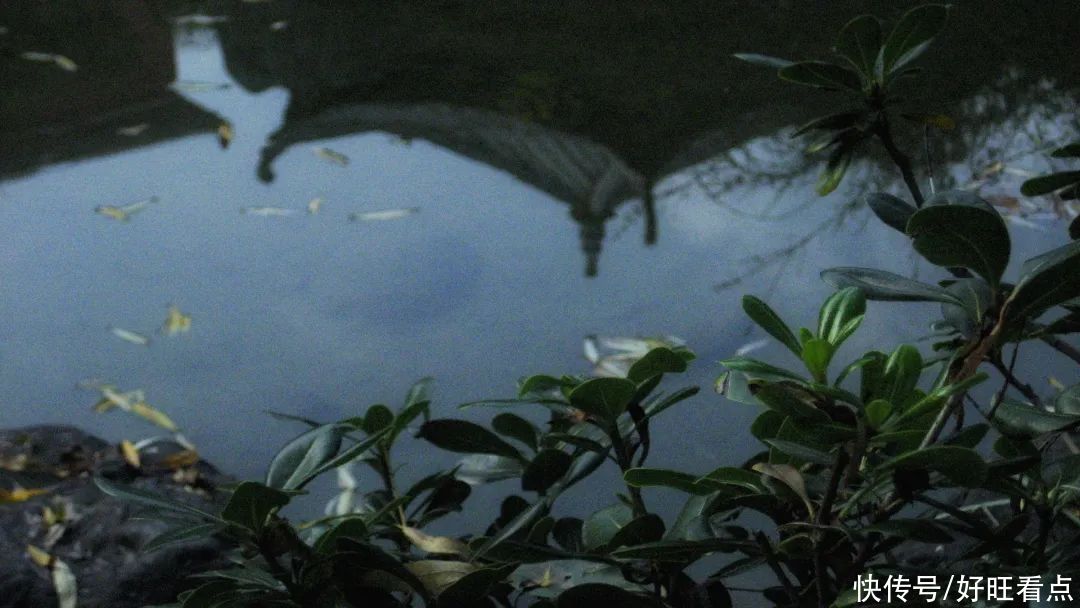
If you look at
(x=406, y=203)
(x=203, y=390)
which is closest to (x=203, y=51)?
(x=406, y=203)

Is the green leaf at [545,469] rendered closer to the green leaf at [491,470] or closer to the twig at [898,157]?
the green leaf at [491,470]

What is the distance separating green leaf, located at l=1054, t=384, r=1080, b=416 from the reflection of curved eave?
97.9 inches

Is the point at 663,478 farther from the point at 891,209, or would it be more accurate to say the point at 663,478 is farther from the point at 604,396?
the point at 891,209

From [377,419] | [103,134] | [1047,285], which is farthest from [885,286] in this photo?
[103,134]

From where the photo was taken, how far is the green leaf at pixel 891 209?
1167 mm

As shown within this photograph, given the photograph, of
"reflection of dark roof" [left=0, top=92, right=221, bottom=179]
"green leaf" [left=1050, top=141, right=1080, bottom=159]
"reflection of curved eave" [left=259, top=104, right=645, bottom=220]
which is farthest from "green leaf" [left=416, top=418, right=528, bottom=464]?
"reflection of dark roof" [left=0, top=92, right=221, bottom=179]

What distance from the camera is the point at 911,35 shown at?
117 centimetres

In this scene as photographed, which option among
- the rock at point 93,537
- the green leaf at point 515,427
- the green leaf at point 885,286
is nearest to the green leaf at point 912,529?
the green leaf at point 885,286

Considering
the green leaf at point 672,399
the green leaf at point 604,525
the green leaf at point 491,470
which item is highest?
the green leaf at point 672,399

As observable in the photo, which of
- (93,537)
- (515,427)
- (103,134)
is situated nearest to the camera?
(515,427)

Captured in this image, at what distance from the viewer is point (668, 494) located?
2471 millimetres

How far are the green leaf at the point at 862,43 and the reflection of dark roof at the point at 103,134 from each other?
3634mm

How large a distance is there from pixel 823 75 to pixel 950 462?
0.44 metres

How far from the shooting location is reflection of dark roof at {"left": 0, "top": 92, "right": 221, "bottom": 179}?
4254 millimetres
